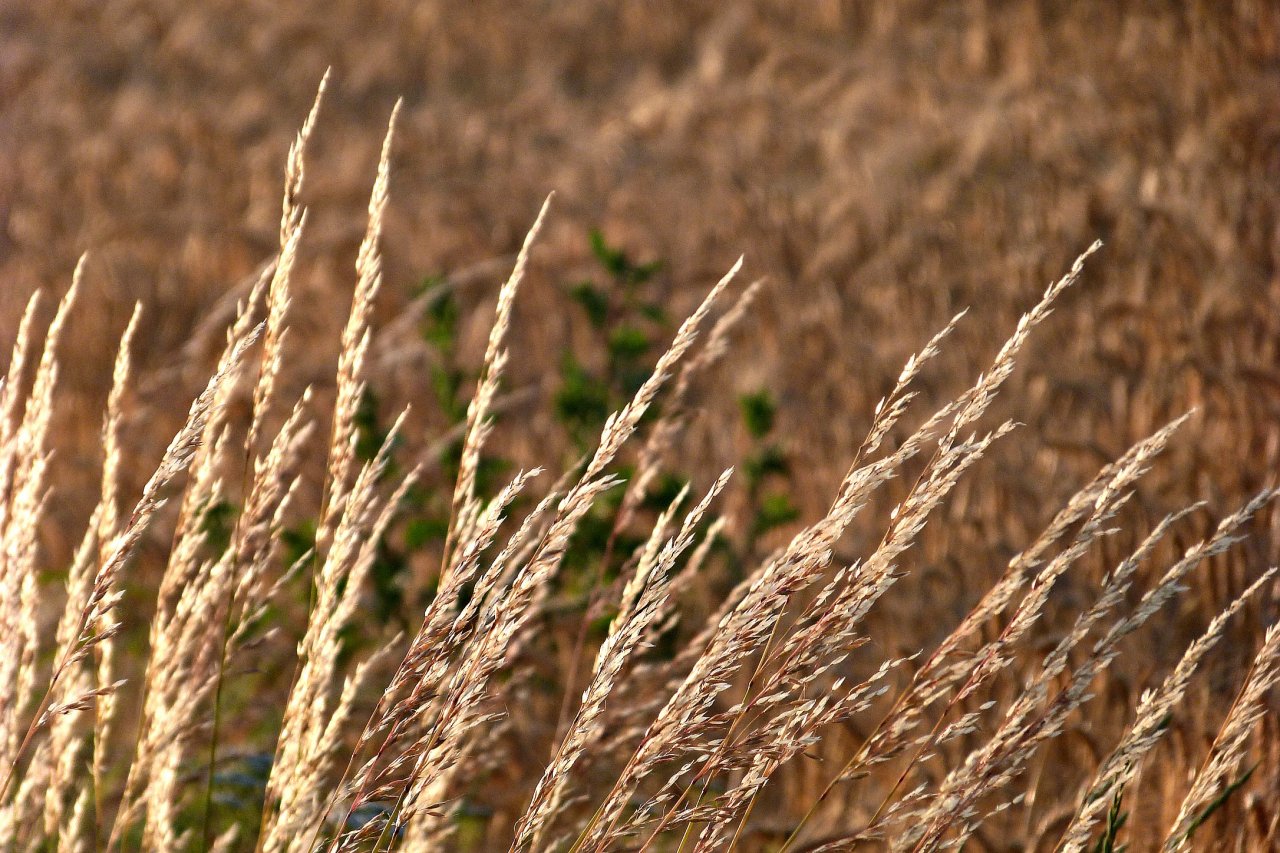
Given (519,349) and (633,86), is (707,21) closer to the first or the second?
(633,86)

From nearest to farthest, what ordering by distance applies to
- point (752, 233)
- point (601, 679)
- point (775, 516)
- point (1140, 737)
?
point (601, 679) → point (1140, 737) → point (775, 516) → point (752, 233)

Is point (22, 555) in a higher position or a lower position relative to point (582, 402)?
lower

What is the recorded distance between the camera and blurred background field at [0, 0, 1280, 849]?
94.4 inches

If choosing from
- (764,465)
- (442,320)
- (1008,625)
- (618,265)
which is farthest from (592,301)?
(1008,625)

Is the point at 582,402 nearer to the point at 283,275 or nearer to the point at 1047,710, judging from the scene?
the point at 283,275

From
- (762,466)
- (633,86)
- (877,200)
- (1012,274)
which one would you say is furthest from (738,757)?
(633,86)

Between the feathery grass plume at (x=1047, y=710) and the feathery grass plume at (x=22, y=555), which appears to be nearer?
the feathery grass plume at (x=1047, y=710)

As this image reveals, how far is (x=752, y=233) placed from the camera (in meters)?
3.58

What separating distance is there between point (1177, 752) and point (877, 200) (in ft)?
8.72

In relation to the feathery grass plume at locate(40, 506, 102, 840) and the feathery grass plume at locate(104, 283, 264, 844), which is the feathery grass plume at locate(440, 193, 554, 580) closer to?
the feathery grass plume at locate(104, 283, 264, 844)

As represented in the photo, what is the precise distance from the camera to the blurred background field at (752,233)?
7.87ft

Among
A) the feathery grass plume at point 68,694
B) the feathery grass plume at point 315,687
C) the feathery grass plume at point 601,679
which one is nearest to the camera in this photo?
the feathery grass plume at point 601,679

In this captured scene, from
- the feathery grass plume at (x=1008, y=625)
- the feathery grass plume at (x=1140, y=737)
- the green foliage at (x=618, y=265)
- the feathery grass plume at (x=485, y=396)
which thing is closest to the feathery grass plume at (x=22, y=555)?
the feathery grass plume at (x=485, y=396)

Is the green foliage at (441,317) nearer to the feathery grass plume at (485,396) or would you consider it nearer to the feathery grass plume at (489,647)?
the feathery grass plume at (485,396)
